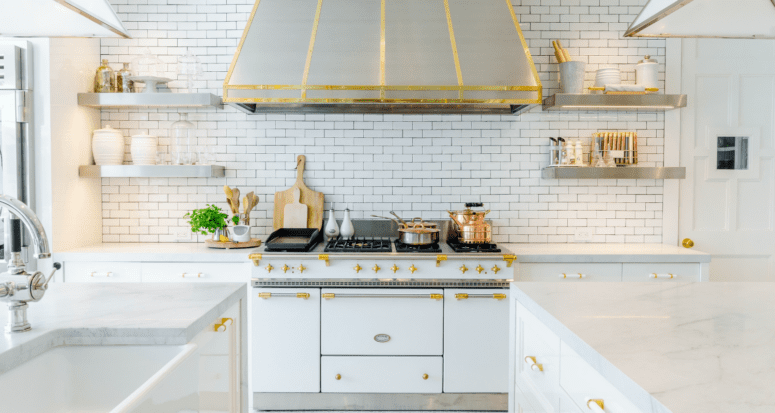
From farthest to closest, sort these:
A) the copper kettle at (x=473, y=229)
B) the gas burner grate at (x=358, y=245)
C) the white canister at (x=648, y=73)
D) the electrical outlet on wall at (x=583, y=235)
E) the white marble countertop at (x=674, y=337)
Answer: the electrical outlet on wall at (x=583, y=235) < the white canister at (x=648, y=73) < the copper kettle at (x=473, y=229) < the gas burner grate at (x=358, y=245) < the white marble countertop at (x=674, y=337)

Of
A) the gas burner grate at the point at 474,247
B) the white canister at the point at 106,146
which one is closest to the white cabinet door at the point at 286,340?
the gas burner grate at the point at 474,247

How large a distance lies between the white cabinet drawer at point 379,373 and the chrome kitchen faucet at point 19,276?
202 cm

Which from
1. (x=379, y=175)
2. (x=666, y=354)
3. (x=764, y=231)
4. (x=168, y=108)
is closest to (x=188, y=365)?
(x=666, y=354)

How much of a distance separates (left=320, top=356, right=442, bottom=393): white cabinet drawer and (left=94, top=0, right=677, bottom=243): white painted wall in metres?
1.13

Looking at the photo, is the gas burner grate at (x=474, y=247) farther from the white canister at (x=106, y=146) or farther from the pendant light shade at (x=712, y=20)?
the white canister at (x=106, y=146)

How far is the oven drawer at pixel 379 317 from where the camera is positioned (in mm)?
3221

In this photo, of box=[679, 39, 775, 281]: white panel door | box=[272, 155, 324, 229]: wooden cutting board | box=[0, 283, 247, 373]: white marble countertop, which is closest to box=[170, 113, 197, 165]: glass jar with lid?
box=[272, 155, 324, 229]: wooden cutting board

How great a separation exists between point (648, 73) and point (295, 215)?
2695mm

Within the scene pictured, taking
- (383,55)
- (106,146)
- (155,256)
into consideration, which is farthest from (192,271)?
(383,55)

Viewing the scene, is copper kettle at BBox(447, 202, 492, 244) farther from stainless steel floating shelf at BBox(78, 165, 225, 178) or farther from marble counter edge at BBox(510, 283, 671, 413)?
stainless steel floating shelf at BBox(78, 165, 225, 178)

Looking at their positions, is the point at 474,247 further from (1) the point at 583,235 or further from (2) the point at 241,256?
(2) the point at 241,256

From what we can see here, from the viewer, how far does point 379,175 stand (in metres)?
3.92

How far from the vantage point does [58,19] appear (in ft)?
5.42

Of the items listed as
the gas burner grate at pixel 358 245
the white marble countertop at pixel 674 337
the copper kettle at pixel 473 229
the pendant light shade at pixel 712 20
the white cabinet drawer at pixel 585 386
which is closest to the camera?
the white marble countertop at pixel 674 337
